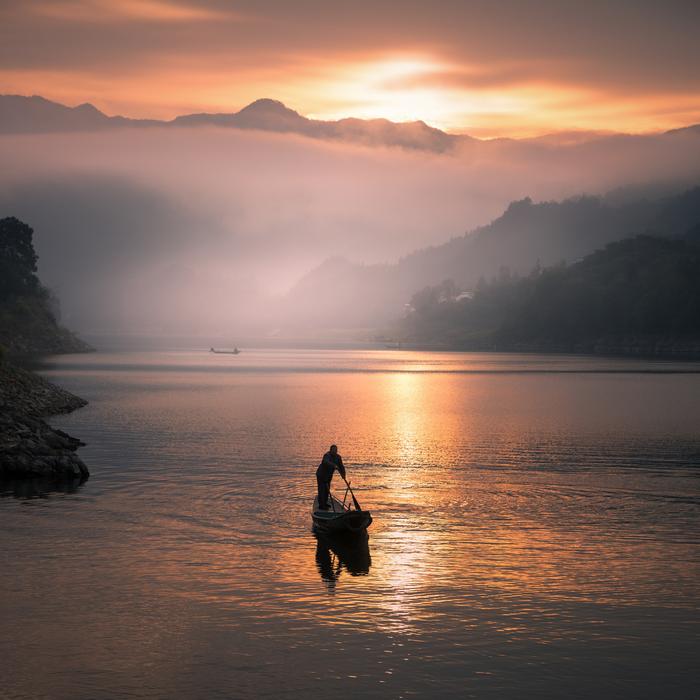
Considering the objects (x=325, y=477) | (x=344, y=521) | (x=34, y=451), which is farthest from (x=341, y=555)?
(x=34, y=451)

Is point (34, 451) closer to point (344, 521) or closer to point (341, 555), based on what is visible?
point (344, 521)

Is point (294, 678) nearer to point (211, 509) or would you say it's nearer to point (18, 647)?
point (18, 647)

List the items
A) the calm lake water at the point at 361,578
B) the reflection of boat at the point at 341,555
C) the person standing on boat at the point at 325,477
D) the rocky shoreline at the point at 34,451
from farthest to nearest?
1. the rocky shoreline at the point at 34,451
2. the person standing on boat at the point at 325,477
3. the reflection of boat at the point at 341,555
4. the calm lake water at the point at 361,578

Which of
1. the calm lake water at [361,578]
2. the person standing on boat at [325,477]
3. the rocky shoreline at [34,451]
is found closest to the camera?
the calm lake water at [361,578]

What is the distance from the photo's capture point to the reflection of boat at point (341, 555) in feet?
126

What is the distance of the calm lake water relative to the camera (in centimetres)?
2694

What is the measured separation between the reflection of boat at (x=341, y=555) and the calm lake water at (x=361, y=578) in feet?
0.62

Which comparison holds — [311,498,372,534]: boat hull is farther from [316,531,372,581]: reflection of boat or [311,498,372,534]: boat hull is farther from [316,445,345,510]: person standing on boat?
[316,445,345,510]: person standing on boat

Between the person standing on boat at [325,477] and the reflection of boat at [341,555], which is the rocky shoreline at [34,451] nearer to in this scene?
the person standing on boat at [325,477]

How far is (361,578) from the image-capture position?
122 ft

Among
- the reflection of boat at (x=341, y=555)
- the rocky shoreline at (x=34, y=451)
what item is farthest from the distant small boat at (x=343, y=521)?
the rocky shoreline at (x=34, y=451)

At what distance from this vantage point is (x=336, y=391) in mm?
171125

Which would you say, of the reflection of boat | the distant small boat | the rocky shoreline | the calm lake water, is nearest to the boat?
the distant small boat

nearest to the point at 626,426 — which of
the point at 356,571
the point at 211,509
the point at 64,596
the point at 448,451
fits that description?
the point at 448,451
